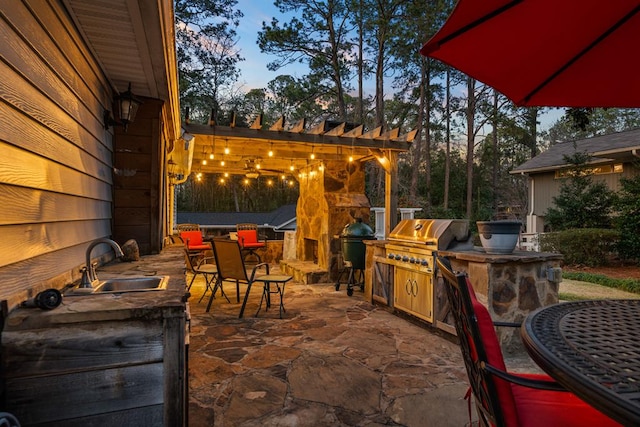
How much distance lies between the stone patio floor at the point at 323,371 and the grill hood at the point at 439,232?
3.00 feet

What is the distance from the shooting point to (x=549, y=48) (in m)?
1.91

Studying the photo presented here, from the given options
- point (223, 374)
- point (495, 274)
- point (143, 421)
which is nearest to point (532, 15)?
point (495, 274)

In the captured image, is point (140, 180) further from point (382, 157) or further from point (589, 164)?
point (589, 164)

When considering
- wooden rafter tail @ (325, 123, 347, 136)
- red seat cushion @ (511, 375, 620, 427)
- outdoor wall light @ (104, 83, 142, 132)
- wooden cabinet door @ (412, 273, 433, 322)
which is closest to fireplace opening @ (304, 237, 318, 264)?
wooden rafter tail @ (325, 123, 347, 136)

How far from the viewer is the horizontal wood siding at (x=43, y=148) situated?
1461 mm

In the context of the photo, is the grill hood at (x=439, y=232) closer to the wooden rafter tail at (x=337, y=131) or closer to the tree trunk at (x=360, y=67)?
the wooden rafter tail at (x=337, y=131)

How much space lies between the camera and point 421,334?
3846mm

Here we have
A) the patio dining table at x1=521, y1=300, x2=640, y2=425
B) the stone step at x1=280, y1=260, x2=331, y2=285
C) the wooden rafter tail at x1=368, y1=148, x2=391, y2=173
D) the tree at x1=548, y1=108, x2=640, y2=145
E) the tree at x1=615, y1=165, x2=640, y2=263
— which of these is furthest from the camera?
the tree at x1=548, y1=108, x2=640, y2=145

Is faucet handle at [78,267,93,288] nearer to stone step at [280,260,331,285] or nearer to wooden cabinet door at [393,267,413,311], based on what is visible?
wooden cabinet door at [393,267,413,311]

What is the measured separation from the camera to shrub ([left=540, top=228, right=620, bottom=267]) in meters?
8.41

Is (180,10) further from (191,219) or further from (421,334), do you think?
(421,334)

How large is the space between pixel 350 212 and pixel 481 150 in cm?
1542

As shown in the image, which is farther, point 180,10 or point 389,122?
point 389,122

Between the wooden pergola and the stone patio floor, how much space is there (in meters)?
2.56
